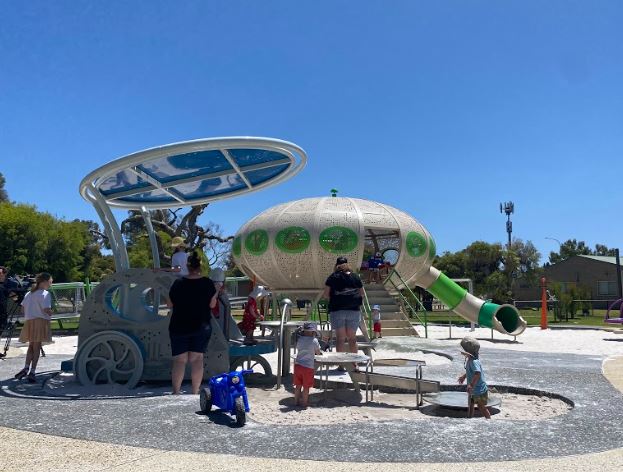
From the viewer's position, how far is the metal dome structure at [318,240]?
59.7 ft

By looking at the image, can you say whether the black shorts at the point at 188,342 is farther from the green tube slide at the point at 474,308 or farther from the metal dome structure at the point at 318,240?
the metal dome structure at the point at 318,240

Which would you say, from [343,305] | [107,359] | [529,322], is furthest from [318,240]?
[529,322]

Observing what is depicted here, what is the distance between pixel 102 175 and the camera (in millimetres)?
7855

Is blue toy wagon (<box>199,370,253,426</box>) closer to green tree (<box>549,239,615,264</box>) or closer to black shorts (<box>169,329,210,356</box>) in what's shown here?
black shorts (<box>169,329,210,356</box>)

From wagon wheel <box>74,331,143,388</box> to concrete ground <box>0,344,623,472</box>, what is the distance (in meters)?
2.86

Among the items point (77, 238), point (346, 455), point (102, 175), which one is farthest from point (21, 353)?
point (77, 238)

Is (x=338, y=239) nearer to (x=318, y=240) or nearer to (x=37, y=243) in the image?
(x=318, y=240)

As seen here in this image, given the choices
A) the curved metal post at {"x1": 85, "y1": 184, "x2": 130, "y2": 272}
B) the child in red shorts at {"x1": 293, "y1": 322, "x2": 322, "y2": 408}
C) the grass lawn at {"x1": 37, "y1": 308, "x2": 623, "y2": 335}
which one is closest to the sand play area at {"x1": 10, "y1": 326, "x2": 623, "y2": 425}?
the child in red shorts at {"x1": 293, "y1": 322, "x2": 322, "y2": 408}

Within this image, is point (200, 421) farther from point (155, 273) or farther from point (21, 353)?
point (21, 353)

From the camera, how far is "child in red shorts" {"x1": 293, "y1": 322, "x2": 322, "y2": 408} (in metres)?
6.24

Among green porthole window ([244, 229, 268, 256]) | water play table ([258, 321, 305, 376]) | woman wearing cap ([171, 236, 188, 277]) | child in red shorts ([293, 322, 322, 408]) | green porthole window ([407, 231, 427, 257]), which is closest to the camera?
child in red shorts ([293, 322, 322, 408])

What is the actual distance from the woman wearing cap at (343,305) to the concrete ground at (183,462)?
135 inches

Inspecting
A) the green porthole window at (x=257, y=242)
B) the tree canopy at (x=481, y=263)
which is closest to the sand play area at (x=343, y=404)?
the green porthole window at (x=257, y=242)

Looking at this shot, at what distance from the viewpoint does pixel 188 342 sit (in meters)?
6.08
